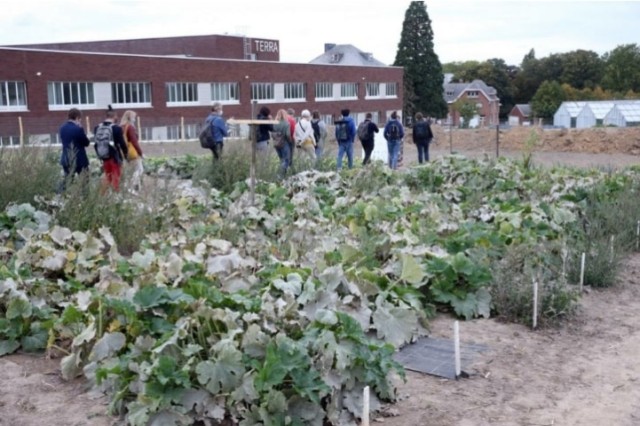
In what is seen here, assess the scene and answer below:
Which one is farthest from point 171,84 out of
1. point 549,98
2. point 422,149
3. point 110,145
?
point 549,98

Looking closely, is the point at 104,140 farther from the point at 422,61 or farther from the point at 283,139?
the point at 422,61

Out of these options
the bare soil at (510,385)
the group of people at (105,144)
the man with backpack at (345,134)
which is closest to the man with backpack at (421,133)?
the man with backpack at (345,134)

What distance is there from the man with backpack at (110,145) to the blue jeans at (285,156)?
8.39ft

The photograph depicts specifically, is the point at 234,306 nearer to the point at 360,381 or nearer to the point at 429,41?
the point at 360,381

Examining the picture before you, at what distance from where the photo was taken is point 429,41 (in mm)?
65750

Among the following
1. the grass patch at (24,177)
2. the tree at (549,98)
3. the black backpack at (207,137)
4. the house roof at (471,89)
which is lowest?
the grass patch at (24,177)

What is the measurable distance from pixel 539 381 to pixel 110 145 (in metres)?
7.92

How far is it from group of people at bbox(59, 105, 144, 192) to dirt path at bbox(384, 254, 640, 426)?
238 inches

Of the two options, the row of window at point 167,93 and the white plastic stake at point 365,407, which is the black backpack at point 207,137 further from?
the row of window at point 167,93

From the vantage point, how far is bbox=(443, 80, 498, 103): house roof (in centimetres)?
8962

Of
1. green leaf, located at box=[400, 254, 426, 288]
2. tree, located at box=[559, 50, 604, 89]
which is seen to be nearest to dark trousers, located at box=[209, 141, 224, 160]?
green leaf, located at box=[400, 254, 426, 288]

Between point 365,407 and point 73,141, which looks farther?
point 73,141

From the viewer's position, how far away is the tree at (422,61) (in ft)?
216

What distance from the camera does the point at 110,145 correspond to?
11062mm
